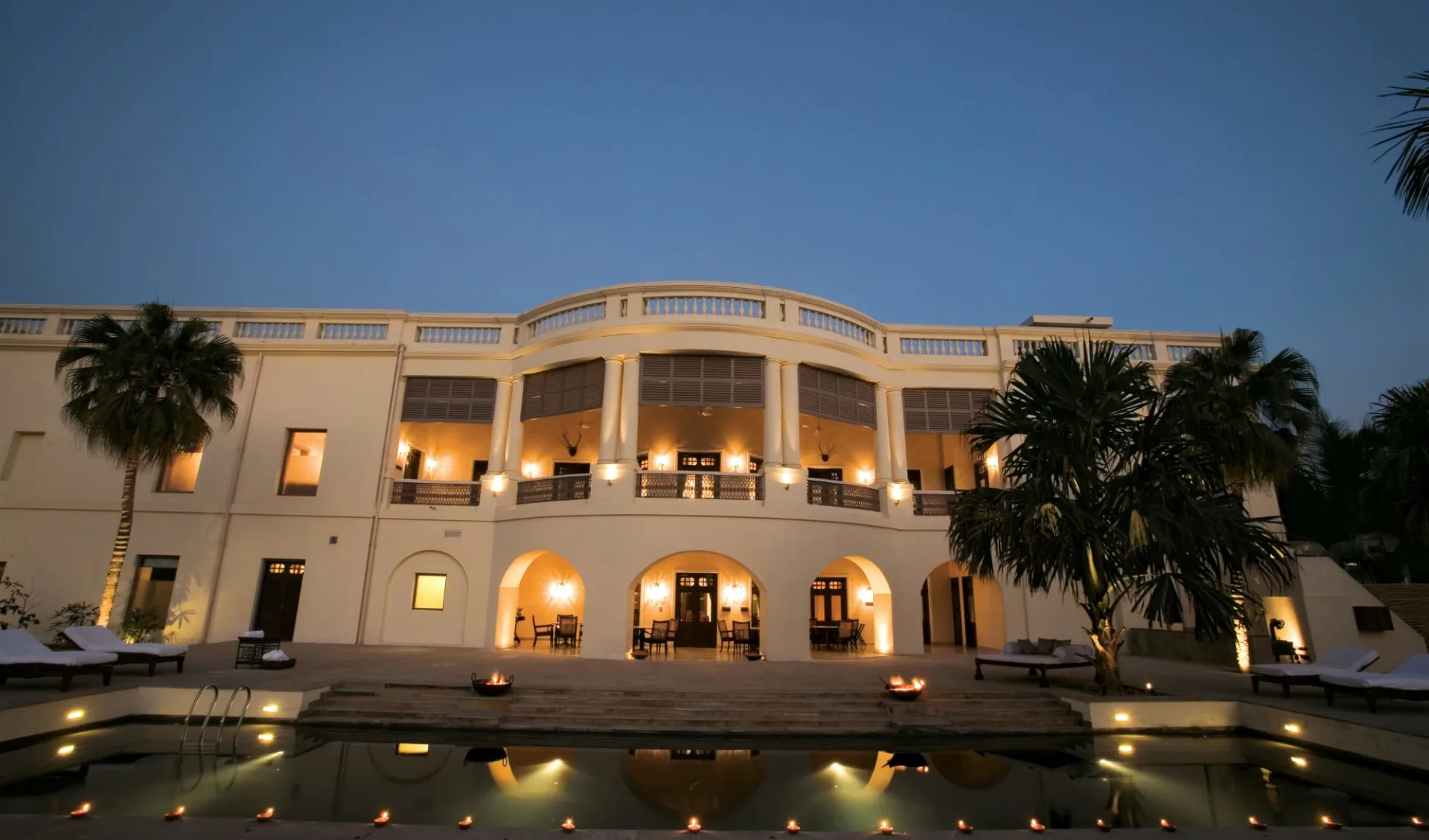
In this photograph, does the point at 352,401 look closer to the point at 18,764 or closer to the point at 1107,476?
the point at 18,764

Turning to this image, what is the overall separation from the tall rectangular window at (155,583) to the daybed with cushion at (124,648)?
21.1 feet

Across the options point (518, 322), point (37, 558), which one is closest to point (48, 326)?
point (37, 558)

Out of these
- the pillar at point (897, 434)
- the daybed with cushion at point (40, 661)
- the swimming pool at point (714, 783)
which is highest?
the pillar at point (897, 434)

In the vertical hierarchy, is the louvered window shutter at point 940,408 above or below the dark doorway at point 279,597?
above

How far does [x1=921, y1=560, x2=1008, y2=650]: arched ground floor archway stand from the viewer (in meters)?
19.5

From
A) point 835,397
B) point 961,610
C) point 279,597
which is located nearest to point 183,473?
point 279,597

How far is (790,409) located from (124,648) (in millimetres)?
14234

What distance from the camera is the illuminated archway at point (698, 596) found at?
19828mm

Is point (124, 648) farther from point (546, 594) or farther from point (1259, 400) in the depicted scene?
point (1259, 400)

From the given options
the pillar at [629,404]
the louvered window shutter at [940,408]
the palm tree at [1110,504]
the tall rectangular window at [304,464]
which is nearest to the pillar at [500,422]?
the pillar at [629,404]

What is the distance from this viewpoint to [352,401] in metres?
19.4

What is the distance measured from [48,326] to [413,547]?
12945 mm

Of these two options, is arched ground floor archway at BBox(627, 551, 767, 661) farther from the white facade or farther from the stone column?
the stone column

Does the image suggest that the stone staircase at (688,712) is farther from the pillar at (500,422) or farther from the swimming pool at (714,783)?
the pillar at (500,422)
